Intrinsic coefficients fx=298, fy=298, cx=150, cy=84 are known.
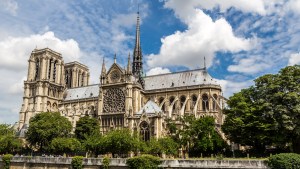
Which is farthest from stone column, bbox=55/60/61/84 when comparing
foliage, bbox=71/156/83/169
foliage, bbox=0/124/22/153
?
foliage, bbox=71/156/83/169

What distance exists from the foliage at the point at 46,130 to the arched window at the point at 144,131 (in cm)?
1765

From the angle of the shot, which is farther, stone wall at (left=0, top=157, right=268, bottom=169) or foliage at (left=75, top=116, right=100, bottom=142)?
foliage at (left=75, top=116, right=100, bottom=142)

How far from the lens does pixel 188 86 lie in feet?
248

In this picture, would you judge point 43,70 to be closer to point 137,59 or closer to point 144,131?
point 137,59

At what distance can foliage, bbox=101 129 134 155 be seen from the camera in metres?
47.2

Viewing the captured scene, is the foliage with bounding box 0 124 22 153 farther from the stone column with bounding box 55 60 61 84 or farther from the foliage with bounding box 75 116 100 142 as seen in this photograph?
the stone column with bounding box 55 60 61 84

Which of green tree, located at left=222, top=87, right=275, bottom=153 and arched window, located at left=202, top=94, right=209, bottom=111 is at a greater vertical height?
arched window, located at left=202, top=94, right=209, bottom=111

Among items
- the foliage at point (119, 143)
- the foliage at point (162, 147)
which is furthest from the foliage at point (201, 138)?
the foliage at point (119, 143)

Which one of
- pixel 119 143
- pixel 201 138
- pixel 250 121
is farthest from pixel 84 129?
pixel 250 121

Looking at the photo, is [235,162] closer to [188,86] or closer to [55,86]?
[188,86]

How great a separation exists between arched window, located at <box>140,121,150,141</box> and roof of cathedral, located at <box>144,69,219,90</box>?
2379 centimetres

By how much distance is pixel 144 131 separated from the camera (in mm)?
57406

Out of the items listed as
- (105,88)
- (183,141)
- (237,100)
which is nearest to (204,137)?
(183,141)

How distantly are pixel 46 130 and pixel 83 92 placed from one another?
36.9m
